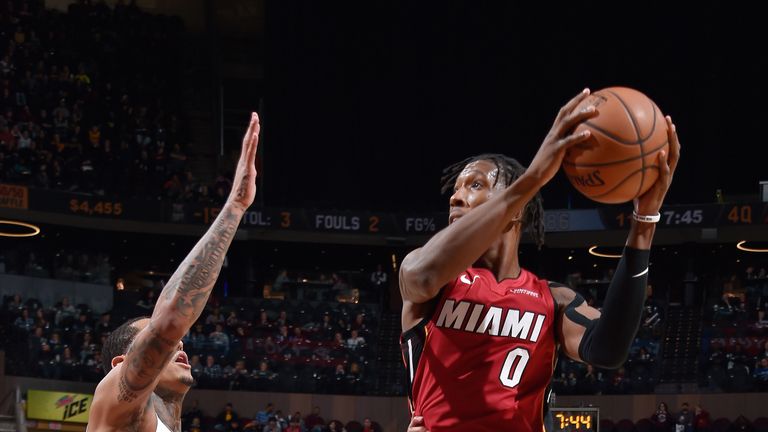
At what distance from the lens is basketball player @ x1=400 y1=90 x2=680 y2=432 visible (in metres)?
3.10

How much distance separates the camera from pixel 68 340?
19562 mm

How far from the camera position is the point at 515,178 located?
11.9ft

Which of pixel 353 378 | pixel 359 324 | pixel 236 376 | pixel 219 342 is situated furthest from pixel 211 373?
pixel 359 324

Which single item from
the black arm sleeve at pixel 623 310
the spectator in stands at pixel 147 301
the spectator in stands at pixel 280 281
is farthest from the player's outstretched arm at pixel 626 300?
the spectator in stands at pixel 280 281

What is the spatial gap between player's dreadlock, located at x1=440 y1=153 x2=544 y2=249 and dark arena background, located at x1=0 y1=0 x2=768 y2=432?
55.6 feet

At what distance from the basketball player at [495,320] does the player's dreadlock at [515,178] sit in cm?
1

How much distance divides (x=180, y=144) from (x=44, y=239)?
13.4 ft

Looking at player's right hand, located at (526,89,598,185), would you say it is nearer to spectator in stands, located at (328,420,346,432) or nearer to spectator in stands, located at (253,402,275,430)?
spectator in stands, located at (328,420,346,432)

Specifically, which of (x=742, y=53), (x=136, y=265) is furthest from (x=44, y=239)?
(x=742, y=53)

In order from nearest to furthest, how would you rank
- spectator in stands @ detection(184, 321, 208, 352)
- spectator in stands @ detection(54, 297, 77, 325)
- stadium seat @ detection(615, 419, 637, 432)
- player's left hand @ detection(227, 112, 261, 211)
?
player's left hand @ detection(227, 112, 261, 211) < stadium seat @ detection(615, 419, 637, 432) < spectator in stands @ detection(54, 297, 77, 325) < spectator in stands @ detection(184, 321, 208, 352)

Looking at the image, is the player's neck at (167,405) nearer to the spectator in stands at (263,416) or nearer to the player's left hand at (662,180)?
the player's left hand at (662,180)

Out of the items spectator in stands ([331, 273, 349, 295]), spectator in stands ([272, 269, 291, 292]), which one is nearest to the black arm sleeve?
spectator in stands ([331, 273, 349, 295])

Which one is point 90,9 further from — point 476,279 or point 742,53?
point 476,279

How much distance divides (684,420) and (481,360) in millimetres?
15736
